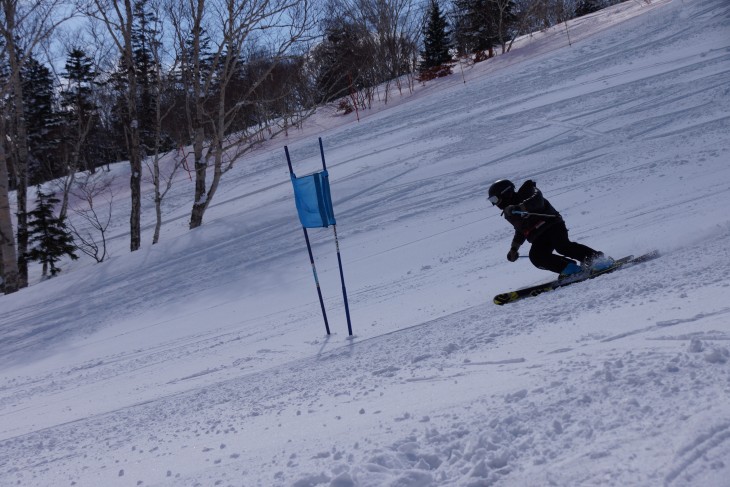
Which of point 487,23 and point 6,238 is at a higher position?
point 487,23

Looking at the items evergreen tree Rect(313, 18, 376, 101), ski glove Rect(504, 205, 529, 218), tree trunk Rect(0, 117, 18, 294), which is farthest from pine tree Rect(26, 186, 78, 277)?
ski glove Rect(504, 205, 529, 218)

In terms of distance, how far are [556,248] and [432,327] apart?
1.99 meters

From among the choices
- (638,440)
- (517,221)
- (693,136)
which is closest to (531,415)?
(638,440)

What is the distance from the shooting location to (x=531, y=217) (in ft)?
22.7

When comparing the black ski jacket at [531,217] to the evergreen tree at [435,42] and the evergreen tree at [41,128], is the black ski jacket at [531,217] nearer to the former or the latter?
the evergreen tree at [41,128]

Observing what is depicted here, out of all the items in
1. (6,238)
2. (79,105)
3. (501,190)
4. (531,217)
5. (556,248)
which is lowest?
(556,248)

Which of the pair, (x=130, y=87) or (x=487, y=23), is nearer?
(x=130, y=87)

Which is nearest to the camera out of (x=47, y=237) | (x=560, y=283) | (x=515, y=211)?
(x=560, y=283)

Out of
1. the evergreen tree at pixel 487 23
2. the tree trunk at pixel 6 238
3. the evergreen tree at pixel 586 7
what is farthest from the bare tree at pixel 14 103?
the evergreen tree at pixel 586 7

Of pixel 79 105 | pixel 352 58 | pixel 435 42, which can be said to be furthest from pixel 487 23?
pixel 79 105

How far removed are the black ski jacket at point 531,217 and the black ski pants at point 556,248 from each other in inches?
3.0

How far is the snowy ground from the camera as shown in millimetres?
2953

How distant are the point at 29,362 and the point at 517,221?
8.08 meters

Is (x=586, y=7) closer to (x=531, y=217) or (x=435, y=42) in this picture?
(x=435, y=42)
